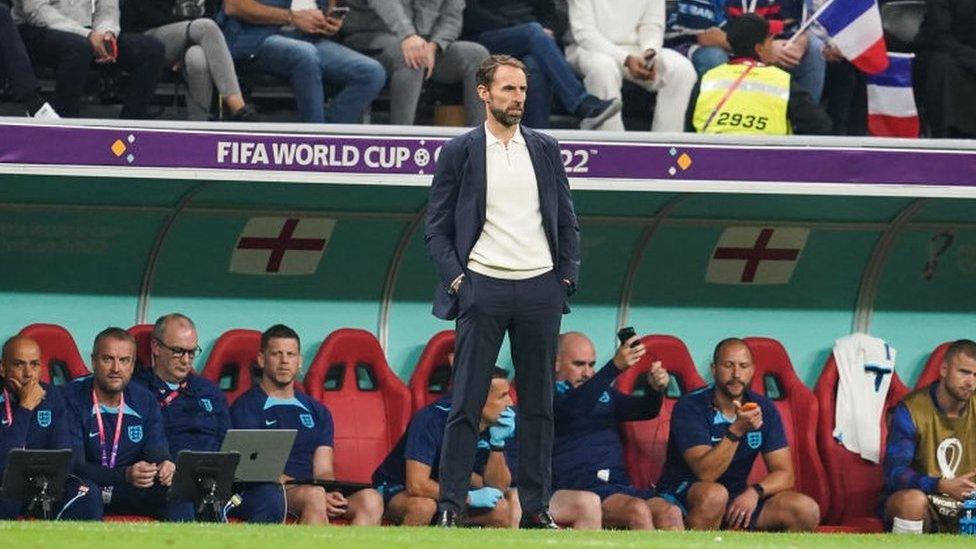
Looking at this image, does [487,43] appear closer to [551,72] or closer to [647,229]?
[551,72]

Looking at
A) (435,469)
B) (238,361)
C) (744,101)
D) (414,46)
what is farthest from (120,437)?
(744,101)

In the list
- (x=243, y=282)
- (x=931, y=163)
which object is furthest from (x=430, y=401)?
(x=931, y=163)

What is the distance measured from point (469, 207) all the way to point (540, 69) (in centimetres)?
390

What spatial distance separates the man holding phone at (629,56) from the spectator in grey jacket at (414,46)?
0.63m

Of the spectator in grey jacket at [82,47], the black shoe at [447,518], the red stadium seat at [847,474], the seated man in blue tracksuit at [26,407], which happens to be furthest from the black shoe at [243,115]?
the black shoe at [447,518]

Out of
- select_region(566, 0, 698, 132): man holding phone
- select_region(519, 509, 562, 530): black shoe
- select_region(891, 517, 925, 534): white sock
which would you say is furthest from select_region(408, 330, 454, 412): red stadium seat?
select_region(519, 509, 562, 530): black shoe

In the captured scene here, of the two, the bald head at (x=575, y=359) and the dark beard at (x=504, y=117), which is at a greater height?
the dark beard at (x=504, y=117)

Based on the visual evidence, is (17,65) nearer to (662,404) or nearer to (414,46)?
(414,46)

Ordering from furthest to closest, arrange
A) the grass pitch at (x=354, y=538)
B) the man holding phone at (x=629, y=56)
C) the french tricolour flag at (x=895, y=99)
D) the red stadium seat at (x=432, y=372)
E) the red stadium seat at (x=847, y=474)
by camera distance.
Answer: the french tricolour flag at (x=895, y=99) → the man holding phone at (x=629, y=56) → the red stadium seat at (x=847, y=474) → the red stadium seat at (x=432, y=372) → the grass pitch at (x=354, y=538)

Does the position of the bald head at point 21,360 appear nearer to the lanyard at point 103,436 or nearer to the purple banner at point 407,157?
the lanyard at point 103,436

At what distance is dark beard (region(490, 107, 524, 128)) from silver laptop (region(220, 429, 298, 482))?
246 centimetres

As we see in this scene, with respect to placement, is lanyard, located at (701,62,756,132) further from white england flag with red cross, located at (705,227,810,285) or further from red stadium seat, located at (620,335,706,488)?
red stadium seat, located at (620,335,706,488)

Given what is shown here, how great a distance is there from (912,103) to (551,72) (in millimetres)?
2379

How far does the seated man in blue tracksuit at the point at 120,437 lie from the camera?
10625 millimetres
